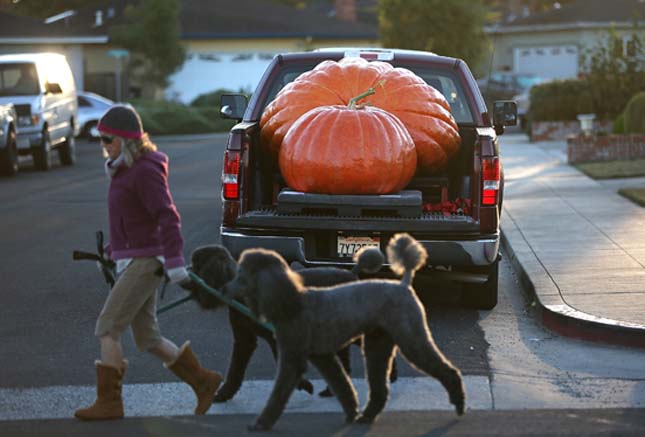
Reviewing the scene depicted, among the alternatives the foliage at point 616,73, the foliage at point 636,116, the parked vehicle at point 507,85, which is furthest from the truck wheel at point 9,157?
the parked vehicle at point 507,85

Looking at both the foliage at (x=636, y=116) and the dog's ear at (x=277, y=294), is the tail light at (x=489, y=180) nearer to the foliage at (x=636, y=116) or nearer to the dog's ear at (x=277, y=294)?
the dog's ear at (x=277, y=294)

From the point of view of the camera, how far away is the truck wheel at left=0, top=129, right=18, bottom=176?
941 inches

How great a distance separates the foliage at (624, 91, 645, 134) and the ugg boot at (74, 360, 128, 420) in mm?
18681

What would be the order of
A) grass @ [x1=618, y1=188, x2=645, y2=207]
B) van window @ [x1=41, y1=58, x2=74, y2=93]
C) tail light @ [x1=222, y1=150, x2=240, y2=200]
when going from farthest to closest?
van window @ [x1=41, y1=58, x2=74, y2=93] < grass @ [x1=618, y1=188, x2=645, y2=207] < tail light @ [x1=222, y1=150, x2=240, y2=200]

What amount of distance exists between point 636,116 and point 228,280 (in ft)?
62.2

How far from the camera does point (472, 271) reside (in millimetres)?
9578

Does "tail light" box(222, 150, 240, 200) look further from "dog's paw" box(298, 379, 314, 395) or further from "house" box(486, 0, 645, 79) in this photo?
A: "house" box(486, 0, 645, 79)

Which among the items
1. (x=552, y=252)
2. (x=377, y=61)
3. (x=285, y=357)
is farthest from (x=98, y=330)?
(x=552, y=252)

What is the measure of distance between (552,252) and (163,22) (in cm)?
3781

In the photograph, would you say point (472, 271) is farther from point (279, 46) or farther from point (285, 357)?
point (279, 46)

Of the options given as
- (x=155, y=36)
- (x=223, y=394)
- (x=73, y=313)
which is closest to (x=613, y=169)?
(x=73, y=313)

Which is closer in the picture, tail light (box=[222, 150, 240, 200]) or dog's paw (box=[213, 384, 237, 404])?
dog's paw (box=[213, 384, 237, 404])

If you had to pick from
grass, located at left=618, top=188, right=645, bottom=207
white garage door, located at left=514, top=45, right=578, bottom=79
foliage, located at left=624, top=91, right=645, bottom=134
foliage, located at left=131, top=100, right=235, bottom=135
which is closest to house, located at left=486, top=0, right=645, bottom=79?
white garage door, located at left=514, top=45, right=578, bottom=79

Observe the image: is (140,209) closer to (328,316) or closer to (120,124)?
(120,124)
